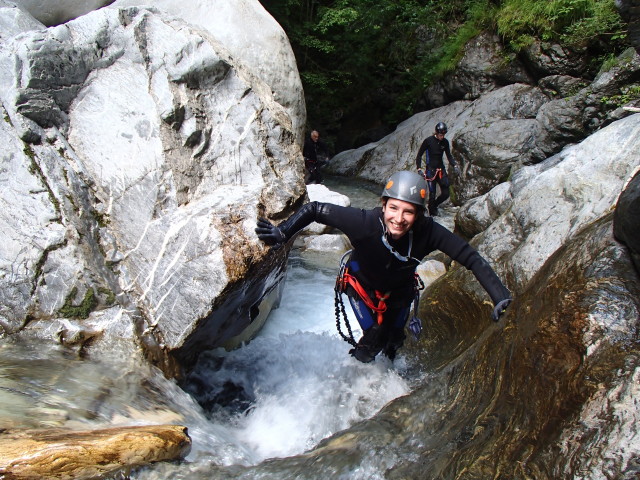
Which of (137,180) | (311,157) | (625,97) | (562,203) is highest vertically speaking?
(137,180)

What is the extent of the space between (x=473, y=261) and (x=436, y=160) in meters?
7.73

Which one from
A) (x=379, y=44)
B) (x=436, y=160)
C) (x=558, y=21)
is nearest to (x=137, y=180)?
(x=436, y=160)

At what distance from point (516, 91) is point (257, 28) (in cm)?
797

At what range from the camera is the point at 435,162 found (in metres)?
11.0

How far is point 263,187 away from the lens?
444cm

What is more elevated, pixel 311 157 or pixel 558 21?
pixel 558 21

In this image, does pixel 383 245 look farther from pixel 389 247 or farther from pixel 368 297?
pixel 368 297

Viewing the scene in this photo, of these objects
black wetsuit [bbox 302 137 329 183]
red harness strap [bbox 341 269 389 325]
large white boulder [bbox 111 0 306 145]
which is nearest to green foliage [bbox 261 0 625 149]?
black wetsuit [bbox 302 137 329 183]

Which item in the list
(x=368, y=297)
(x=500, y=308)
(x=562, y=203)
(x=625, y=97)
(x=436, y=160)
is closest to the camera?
(x=500, y=308)

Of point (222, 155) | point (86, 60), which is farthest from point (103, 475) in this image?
point (86, 60)

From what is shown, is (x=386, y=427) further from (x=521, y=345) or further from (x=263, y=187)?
(x=263, y=187)

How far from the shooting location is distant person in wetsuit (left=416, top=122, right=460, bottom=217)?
10.8m

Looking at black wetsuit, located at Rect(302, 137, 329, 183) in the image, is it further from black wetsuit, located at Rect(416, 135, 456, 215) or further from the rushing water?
the rushing water

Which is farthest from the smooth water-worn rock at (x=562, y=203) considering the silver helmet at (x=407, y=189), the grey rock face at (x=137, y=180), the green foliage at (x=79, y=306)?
the green foliage at (x=79, y=306)
